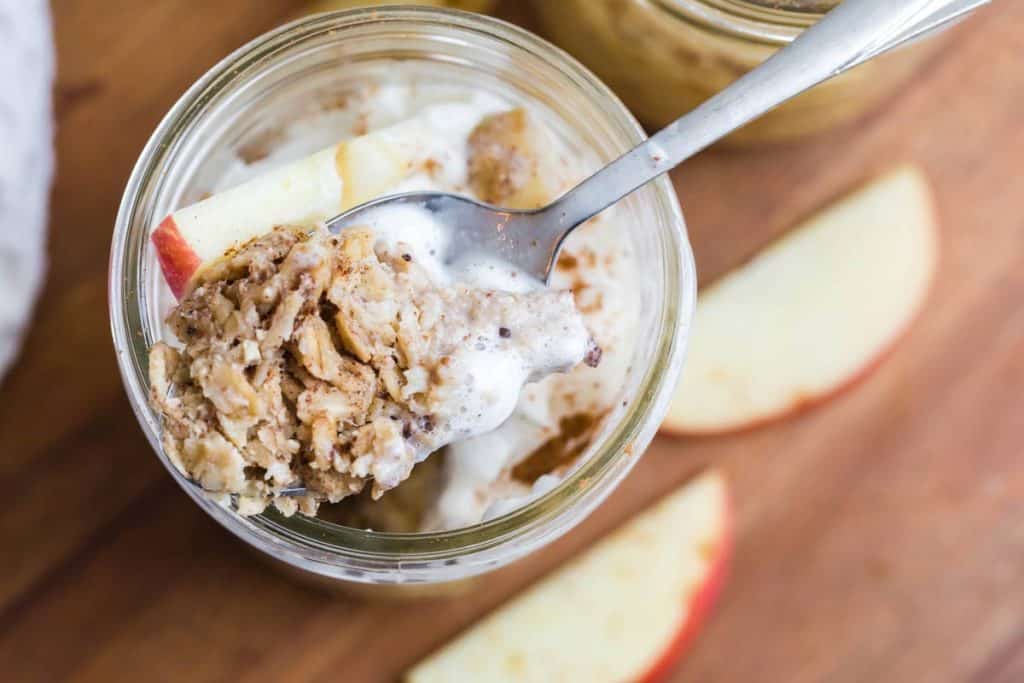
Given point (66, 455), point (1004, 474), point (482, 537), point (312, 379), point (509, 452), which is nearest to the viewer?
point (312, 379)

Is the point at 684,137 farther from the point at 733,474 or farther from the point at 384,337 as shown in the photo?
the point at 733,474

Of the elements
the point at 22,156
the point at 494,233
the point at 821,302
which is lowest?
the point at 821,302

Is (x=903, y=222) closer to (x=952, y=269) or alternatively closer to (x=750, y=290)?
(x=952, y=269)

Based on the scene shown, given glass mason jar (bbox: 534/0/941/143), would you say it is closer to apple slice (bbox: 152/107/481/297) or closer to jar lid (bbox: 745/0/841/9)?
jar lid (bbox: 745/0/841/9)

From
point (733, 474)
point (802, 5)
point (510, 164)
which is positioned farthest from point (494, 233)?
point (733, 474)

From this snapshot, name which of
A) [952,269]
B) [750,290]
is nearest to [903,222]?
[952,269]

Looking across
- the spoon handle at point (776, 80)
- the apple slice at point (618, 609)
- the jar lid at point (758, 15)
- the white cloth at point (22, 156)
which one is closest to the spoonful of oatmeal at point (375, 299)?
the spoon handle at point (776, 80)

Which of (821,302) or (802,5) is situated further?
(821,302)

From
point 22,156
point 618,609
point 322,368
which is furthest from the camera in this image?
point 618,609
